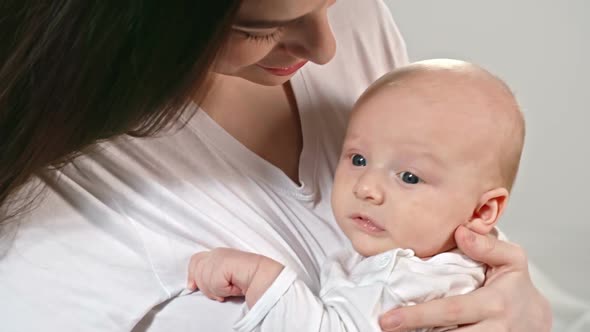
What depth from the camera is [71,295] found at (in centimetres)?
103

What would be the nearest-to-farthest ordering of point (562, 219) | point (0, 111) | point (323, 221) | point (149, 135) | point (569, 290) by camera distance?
point (0, 111) → point (149, 135) → point (323, 221) → point (569, 290) → point (562, 219)

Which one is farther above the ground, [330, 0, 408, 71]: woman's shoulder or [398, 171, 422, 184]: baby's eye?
[330, 0, 408, 71]: woman's shoulder

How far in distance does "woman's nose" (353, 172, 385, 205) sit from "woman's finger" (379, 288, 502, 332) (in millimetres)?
140

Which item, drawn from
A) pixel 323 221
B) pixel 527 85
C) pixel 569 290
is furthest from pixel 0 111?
pixel 527 85

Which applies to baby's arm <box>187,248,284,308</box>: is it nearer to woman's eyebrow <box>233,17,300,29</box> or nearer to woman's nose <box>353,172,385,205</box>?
woman's nose <box>353,172,385,205</box>

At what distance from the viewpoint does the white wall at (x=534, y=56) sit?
2203 millimetres

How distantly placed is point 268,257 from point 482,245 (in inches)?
10.4

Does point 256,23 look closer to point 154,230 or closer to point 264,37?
point 264,37

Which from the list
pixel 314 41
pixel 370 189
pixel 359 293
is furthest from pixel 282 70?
pixel 359 293

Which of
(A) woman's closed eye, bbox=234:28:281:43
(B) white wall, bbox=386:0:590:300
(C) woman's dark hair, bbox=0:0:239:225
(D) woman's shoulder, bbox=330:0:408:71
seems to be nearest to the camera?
(C) woman's dark hair, bbox=0:0:239:225

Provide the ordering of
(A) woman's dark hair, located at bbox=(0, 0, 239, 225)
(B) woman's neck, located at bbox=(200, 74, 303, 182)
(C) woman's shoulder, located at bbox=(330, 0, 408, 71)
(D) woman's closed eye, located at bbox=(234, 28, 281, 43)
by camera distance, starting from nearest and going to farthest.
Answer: (A) woman's dark hair, located at bbox=(0, 0, 239, 225) < (D) woman's closed eye, located at bbox=(234, 28, 281, 43) < (B) woman's neck, located at bbox=(200, 74, 303, 182) < (C) woman's shoulder, located at bbox=(330, 0, 408, 71)

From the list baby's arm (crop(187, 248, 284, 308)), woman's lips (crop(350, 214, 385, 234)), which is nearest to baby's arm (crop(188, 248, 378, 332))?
baby's arm (crop(187, 248, 284, 308))

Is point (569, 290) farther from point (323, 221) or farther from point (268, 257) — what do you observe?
point (268, 257)

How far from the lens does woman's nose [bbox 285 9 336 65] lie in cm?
100
